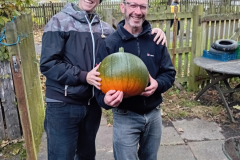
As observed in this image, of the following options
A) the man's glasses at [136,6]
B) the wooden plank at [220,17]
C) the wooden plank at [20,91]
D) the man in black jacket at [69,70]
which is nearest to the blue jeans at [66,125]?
the man in black jacket at [69,70]

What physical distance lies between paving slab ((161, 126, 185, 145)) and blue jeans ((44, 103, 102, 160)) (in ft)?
5.91

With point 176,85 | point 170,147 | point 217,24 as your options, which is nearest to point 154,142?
point 170,147

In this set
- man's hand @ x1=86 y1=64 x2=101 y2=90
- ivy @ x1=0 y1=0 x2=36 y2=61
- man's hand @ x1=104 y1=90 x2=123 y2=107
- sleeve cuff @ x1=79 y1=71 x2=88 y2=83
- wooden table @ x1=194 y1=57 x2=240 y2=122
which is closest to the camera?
man's hand @ x1=104 y1=90 x2=123 y2=107

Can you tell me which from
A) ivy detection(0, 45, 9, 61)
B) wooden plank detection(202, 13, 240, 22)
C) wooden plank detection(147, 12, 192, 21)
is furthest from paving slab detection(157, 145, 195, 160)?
wooden plank detection(202, 13, 240, 22)

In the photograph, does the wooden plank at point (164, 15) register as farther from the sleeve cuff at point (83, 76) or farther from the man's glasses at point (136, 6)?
the sleeve cuff at point (83, 76)

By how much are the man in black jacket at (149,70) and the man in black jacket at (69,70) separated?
0.52 ft

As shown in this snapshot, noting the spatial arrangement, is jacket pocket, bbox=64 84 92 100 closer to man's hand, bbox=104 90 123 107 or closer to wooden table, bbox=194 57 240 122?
man's hand, bbox=104 90 123 107

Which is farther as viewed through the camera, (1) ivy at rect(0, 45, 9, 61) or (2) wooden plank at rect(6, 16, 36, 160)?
(1) ivy at rect(0, 45, 9, 61)

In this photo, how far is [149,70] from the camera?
2111mm

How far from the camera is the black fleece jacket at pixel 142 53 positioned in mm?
2041

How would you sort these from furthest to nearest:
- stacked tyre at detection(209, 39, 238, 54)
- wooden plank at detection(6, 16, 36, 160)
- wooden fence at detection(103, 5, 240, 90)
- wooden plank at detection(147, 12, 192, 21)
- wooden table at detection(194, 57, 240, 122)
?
1. wooden fence at detection(103, 5, 240, 90)
2. wooden plank at detection(147, 12, 192, 21)
3. stacked tyre at detection(209, 39, 238, 54)
4. wooden table at detection(194, 57, 240, 122)
5. wooden plank at detection(6, 16, 36, 160)

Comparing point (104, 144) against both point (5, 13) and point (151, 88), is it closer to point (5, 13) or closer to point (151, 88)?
point (151, 88)

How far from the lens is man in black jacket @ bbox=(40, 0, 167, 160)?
200cm

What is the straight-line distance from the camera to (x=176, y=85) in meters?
5.80
